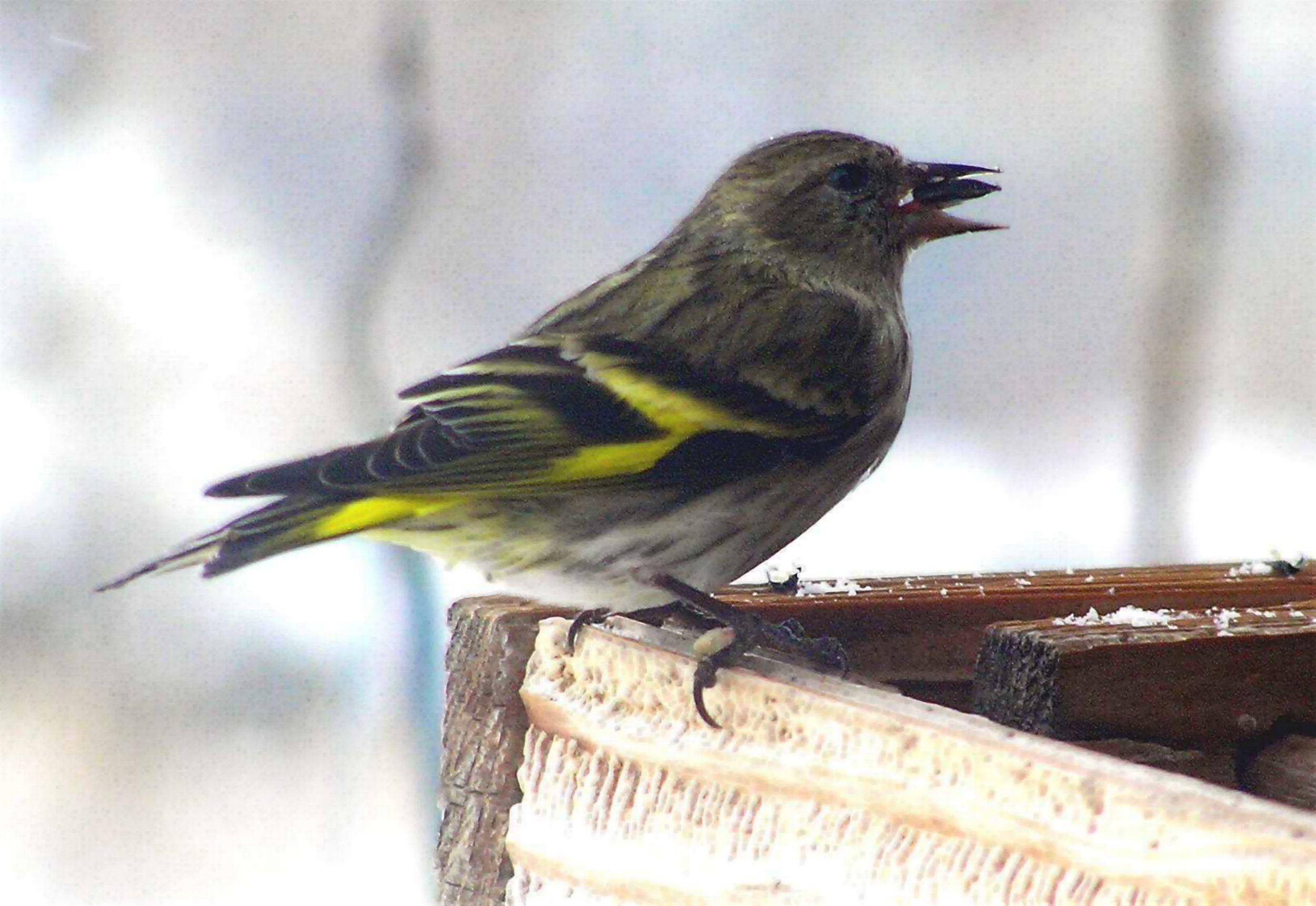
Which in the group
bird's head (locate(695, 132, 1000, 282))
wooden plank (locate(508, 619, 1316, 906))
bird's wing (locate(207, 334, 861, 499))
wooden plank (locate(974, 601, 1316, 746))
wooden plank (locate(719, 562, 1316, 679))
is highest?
bird's head (locate(695, 132, 1000, 282))

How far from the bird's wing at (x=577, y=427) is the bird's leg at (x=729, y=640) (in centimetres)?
13

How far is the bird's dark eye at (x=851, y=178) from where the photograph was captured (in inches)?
89.1

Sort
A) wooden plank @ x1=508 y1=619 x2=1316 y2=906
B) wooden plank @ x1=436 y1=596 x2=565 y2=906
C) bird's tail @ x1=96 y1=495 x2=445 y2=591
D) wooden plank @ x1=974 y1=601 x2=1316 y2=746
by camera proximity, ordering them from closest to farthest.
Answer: wooden plank @ x1=508 y1=619 x2=1316 y2=906 → wooden plank @ x1=974 y1=601 x2=1316 y2=746 → bird's tail @ x1=96 y1=495 x2=445 y2=591 → wooden plank @ x1=436 y1=596 x2=565 y2=906

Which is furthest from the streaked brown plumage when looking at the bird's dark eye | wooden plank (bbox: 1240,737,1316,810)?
wooden plank (bbox: 1240,737,1316,810)

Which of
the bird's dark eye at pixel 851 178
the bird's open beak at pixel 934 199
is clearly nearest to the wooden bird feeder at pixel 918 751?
the bird's open beak at pixel 934 199

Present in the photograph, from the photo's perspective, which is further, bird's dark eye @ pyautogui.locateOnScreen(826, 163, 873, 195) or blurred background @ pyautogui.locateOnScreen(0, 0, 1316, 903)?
blurred background @ pyautogui.locateOnScreen(0, 0, 1316, 903)

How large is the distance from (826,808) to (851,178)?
1.18 meters

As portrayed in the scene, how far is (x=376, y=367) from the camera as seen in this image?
9.23 ft

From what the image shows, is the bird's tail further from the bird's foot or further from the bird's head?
the bird's head

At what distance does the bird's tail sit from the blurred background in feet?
3.08

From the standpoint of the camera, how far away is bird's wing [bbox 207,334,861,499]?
5.78ft

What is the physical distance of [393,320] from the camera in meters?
Answer: 2.88

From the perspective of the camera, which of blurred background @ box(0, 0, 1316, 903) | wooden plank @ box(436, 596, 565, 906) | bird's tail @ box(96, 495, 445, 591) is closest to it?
bird's tail @ box(96, 495, 445, 591)

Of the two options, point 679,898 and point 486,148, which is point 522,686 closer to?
point 679,898
